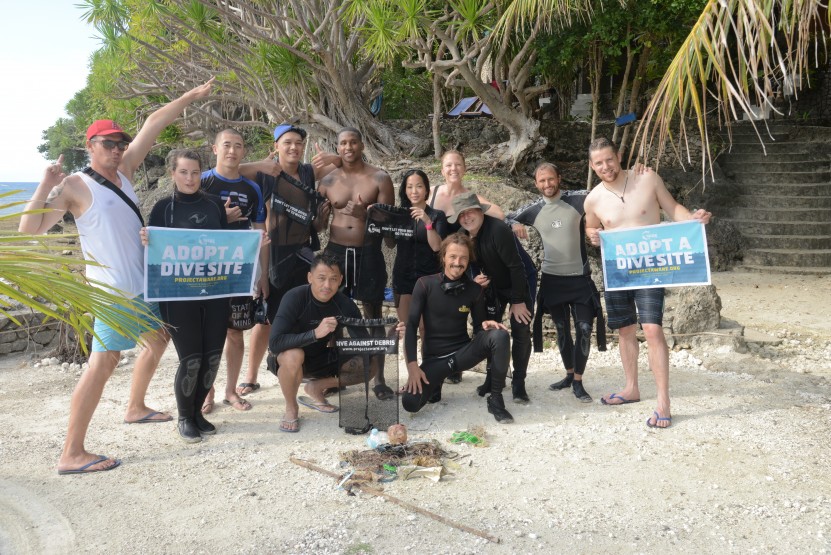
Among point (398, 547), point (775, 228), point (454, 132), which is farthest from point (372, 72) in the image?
point (398, 547)

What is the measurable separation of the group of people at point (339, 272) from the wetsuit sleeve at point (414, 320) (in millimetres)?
16

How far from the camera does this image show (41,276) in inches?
70.3

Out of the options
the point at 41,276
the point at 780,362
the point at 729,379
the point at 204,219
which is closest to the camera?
the point at 41,276

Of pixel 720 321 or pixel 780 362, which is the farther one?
pixel 720 321

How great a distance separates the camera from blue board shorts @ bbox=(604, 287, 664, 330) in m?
4.76

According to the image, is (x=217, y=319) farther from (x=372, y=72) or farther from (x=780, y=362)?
(x=372, y=72)

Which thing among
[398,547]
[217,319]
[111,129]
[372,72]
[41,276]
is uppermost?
[372,72]

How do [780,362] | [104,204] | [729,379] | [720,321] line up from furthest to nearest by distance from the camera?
[720,321]
[780,362]
[729,379]
[104,204]

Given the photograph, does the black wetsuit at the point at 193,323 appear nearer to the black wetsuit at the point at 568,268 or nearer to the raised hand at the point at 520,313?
the raised hand at the point at 520,313

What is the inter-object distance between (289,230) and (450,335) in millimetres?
1441

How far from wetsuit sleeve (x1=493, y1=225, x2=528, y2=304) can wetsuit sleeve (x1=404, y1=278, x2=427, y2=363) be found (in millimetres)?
603

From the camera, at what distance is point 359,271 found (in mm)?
5332

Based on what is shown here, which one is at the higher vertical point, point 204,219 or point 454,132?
point 454,132

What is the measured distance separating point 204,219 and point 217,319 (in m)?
0.66
